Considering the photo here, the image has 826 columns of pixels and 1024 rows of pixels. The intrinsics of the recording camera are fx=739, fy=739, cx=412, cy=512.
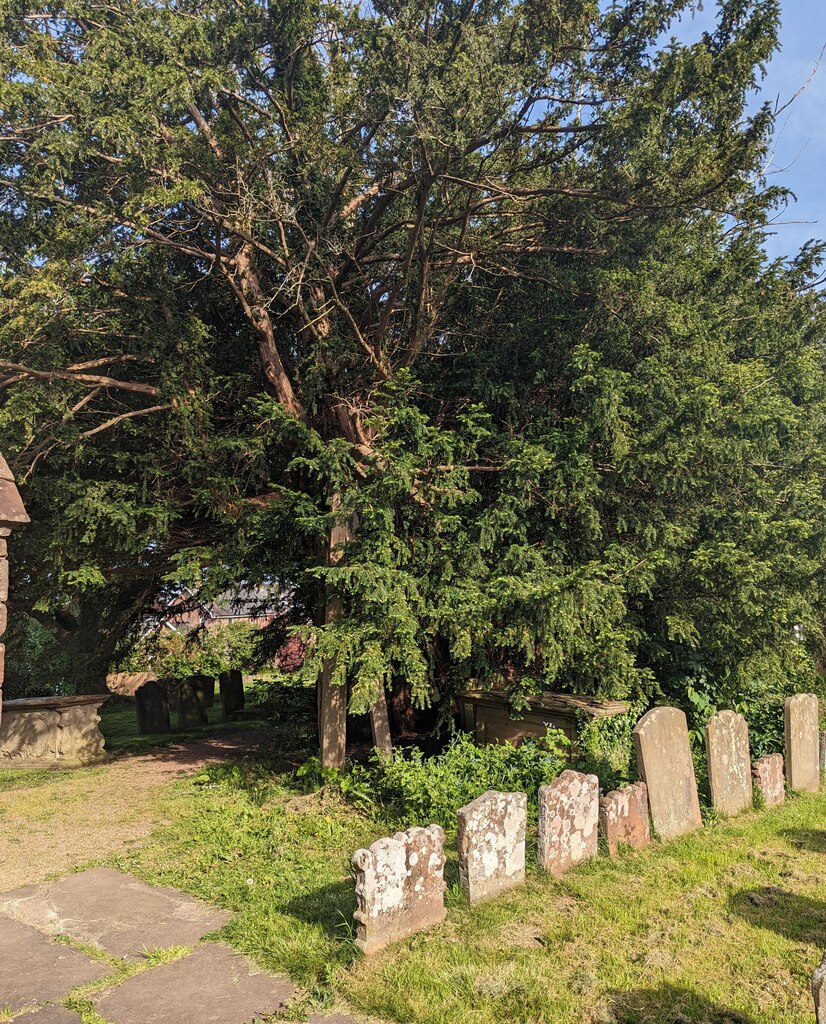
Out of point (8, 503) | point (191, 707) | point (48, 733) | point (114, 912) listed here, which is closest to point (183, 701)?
point (191, 707)

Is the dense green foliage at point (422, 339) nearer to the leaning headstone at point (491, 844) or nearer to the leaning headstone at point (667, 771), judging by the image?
the leaning headstone at point (667, 771)

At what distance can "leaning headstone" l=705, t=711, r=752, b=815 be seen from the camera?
6766mm

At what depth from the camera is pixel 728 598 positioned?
8.33 meters

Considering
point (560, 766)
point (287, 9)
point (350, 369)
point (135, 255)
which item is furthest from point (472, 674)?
point (287, 9)

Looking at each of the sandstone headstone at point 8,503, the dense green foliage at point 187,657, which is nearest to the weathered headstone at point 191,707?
the dense green foliage at point 187,657

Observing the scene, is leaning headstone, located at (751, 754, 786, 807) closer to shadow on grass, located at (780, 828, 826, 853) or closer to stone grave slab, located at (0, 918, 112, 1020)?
shadow on grass, located at (780, 828, 826, 853)

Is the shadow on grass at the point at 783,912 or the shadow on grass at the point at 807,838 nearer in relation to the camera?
the shadow on grass at the point at 783,912

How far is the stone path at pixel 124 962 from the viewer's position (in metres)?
3.82

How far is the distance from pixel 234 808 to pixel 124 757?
4652mm

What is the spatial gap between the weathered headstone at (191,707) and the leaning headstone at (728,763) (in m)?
10.5

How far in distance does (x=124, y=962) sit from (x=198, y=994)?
0.74 metres

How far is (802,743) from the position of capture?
25.4 feet

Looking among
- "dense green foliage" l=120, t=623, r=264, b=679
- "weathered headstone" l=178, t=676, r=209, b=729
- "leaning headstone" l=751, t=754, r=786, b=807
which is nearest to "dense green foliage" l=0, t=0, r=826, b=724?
"leaning headstone" l=751, t=754, r=786, b=807

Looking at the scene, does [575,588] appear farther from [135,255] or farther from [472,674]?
[135,255]
